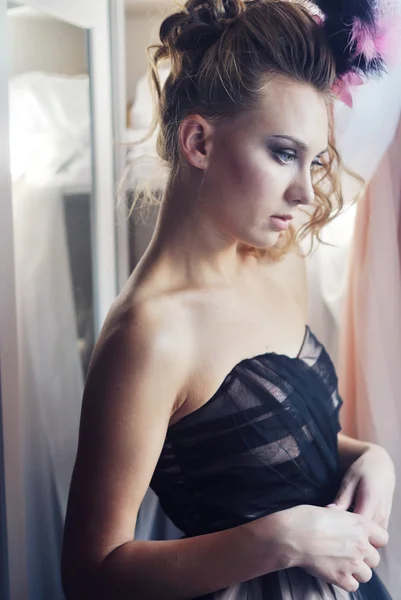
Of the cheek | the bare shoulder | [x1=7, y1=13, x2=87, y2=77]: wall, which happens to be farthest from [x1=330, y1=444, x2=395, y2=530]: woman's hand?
[x1=7, y1=13, x2=87, y2=77]: wall

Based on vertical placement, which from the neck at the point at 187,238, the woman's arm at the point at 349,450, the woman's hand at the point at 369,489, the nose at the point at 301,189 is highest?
the nose at the point at 301,189

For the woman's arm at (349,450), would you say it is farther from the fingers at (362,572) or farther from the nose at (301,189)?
the nose at (301,189)

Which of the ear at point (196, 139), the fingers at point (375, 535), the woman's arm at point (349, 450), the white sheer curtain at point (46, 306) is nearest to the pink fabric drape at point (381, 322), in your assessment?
the woman's arm at point (349, 450)

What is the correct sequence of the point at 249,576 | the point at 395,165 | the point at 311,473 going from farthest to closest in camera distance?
the point at 395,165 → the point at 311,473 → the point at 249,576

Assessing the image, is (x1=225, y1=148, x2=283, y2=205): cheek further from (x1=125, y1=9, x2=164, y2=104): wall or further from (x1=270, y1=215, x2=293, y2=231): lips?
(x1=125, y1=9, x2=164, y2=104): wall

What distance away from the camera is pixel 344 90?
688mm

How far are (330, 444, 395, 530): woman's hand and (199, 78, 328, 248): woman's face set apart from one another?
0.30 metres

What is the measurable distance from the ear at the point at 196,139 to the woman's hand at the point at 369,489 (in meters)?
0.39

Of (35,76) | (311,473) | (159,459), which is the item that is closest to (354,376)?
(311,473)

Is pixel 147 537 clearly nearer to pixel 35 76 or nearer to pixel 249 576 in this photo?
pixel 249 576

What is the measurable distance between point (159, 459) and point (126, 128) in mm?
500

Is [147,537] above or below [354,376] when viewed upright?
below

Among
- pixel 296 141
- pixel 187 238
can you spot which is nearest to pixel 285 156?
pixel 296 141

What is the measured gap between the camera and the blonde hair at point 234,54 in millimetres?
615
